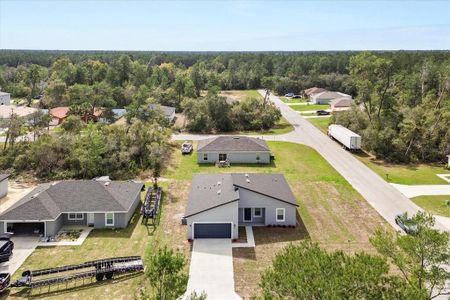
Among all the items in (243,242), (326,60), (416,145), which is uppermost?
(326,60)

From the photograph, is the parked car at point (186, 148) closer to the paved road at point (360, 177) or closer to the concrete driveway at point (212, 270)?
the paved road at point (360, 177)

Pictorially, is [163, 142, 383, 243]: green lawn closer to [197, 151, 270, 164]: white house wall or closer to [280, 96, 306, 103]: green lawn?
[197, 151, 270, 164]: white house wall

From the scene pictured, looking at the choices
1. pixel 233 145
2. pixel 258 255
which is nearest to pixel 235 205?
pixel 258 255

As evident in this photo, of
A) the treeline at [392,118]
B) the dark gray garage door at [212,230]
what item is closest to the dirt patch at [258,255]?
the dark gray garage door at [212,230]

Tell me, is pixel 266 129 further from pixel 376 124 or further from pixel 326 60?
pixel 326 60

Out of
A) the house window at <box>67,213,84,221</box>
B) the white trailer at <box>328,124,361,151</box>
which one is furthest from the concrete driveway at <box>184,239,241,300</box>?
the white trailer at <box>328,124,361,151</box>

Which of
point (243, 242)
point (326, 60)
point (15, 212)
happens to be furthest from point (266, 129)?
point (326, 60)
